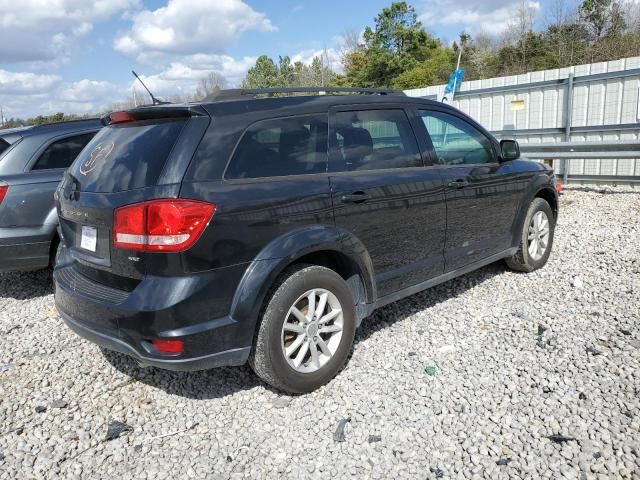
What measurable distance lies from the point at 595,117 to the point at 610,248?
4.73m

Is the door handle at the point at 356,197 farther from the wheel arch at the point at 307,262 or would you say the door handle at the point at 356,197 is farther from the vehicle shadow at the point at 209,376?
the vehicle shadow at the point at 209,376

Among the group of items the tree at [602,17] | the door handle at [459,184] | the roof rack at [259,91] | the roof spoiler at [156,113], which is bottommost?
the door handle at [459,184]

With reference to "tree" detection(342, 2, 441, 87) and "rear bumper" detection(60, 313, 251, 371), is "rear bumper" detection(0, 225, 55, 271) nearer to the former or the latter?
"rear bumper" detection(60, 313, 251, 371)

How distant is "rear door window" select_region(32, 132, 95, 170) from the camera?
209 inches

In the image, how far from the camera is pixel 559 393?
3.07m

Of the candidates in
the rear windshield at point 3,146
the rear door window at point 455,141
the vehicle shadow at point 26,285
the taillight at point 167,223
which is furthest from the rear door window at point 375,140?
the vehicle shadow at point 26,285

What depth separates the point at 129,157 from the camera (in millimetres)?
2959

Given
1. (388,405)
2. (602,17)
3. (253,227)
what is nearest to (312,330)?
(388,405)

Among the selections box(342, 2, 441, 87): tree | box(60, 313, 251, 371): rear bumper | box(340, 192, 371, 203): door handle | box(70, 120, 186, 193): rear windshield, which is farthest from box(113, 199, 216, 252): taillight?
box(342, 2, 441, 87): tree

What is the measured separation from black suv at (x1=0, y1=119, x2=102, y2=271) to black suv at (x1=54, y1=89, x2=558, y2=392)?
185 cm

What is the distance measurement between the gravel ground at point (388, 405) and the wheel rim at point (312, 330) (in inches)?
9.2

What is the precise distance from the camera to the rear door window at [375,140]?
3.49 meters

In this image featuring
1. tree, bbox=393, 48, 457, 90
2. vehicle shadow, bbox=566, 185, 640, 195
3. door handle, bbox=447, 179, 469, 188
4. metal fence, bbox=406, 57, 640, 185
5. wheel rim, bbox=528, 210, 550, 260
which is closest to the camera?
door handle, bbox=447, 179, 469, 188

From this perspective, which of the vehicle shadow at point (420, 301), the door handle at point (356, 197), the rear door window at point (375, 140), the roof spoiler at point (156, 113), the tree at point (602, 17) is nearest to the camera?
the roof spoiler at point (156, 113)
